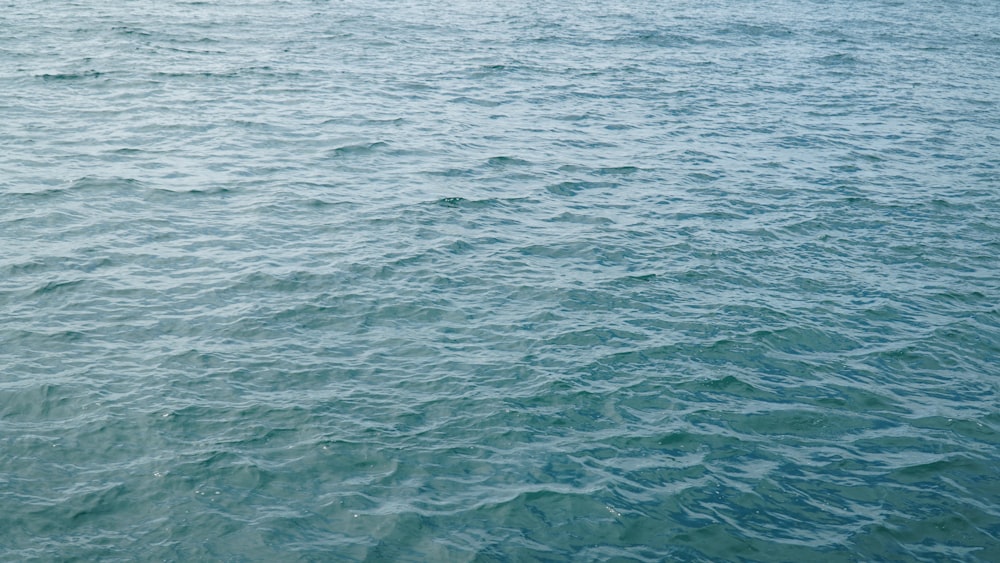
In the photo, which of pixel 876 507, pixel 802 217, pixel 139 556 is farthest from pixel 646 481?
pixel 802 217

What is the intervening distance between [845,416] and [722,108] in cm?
2631

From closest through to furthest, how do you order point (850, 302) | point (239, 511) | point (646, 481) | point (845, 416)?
point (239, 511)
point (646, 481)
point (845, 416)
point (850, 302)

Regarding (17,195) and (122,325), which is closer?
(122,325)

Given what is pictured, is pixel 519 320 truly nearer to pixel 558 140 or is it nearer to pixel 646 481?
pixel 646 481

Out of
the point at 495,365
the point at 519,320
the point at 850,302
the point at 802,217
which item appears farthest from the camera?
the point at 802,217

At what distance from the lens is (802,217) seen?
104 ft

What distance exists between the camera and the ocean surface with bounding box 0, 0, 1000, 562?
17672mm

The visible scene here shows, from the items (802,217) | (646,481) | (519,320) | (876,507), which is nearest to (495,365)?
(519,320)

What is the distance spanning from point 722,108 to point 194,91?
25.2 meters

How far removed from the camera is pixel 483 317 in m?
24.6

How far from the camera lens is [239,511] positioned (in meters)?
17.4

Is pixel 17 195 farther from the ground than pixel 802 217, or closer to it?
farther from the ground

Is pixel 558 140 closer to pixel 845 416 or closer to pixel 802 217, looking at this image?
pixel 802 217

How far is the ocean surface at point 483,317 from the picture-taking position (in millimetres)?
17672
